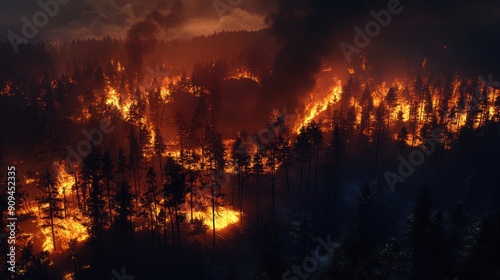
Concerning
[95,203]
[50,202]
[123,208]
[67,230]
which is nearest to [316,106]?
[123,208]

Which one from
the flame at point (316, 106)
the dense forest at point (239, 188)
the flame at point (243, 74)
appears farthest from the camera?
the flame at point (243, 74)

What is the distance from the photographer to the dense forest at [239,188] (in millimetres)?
43469

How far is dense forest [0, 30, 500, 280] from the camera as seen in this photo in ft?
143

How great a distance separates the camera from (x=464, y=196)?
222ft

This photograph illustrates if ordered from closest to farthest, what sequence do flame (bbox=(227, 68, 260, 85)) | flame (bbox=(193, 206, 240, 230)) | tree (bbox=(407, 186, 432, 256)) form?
tree (bbox=(407, 186, 432, 256)), flame (bbox=(193, 206, 240, 230)), flame (bbox=(227, 68, 260, 85))

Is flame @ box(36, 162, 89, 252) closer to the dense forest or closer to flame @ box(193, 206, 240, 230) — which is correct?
the dense forest

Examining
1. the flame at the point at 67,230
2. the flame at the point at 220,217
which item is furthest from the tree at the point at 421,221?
the flame at the point at 67,230

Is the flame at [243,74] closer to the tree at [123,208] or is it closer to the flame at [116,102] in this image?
the flame at [116,102]

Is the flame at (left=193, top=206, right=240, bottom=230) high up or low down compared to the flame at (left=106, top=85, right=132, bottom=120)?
down

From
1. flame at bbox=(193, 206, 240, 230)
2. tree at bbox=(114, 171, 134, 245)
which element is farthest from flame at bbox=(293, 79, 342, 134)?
tree at bbox=(114, 171, 134, 245)

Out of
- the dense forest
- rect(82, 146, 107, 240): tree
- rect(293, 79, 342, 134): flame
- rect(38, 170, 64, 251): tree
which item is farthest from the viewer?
rect(293, 79, 342, 134): flame

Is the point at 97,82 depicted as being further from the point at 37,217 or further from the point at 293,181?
the point at 293,181

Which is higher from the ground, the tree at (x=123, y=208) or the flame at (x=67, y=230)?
the tree at (x=123, y=208)

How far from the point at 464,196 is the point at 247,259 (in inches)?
1771
